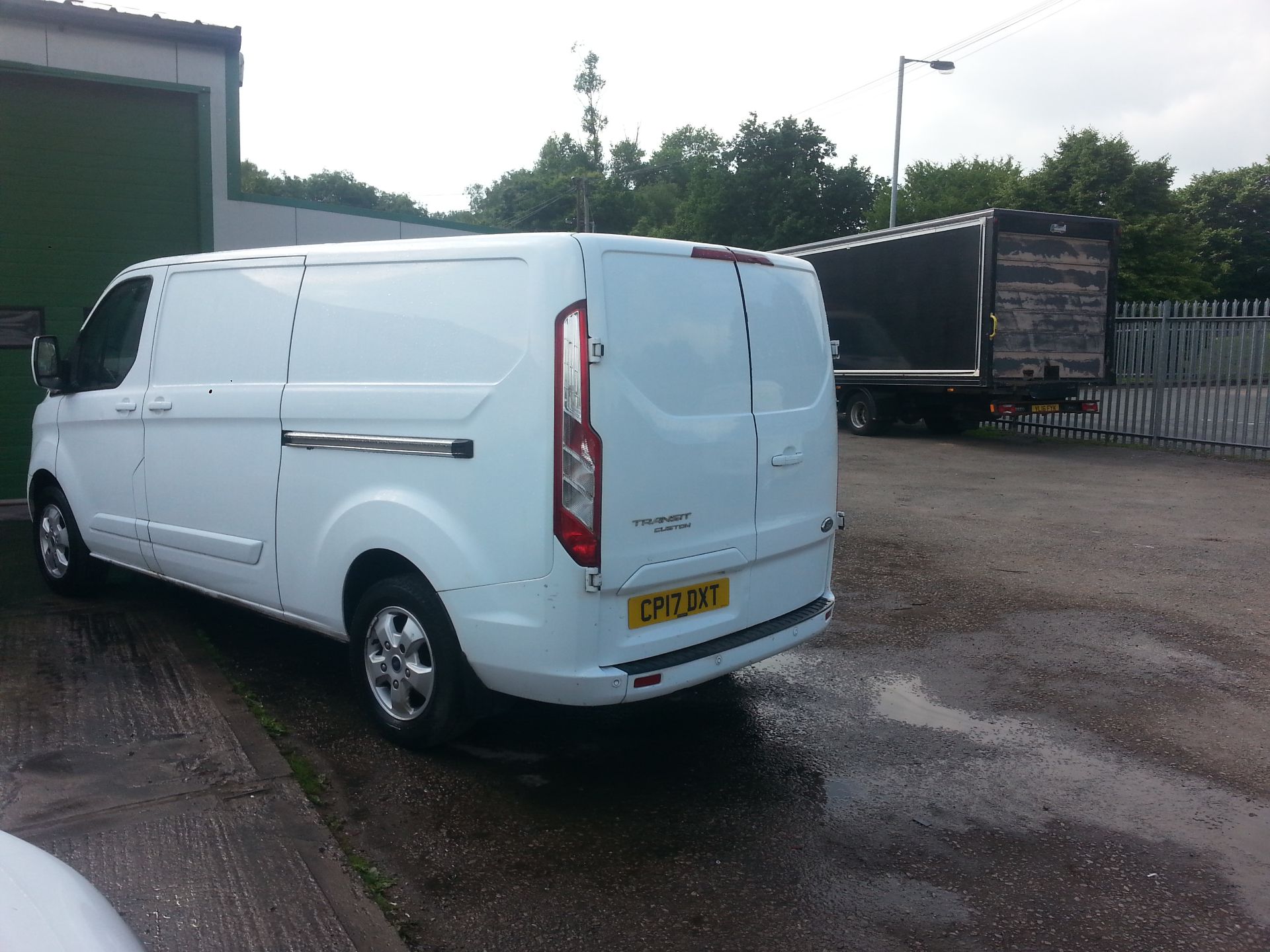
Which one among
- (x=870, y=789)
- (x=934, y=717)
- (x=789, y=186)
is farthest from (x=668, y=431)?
(x=789, y=186)

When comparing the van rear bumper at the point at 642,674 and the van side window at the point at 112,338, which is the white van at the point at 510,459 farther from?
the van side window at the point at 112,338

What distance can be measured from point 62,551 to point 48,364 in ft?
3.74

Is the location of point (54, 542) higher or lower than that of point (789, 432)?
lower

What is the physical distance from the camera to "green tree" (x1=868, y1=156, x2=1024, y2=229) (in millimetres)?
49438

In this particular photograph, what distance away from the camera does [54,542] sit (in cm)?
659

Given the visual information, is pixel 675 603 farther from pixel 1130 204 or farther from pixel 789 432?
pixel 1130 204

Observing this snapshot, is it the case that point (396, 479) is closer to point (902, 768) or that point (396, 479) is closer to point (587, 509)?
point (587, 509)

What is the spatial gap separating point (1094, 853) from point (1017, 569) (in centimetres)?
442

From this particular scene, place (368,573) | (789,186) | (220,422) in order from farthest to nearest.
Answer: (789,186), (220,422), (368,573)

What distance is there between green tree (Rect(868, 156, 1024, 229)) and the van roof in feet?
145

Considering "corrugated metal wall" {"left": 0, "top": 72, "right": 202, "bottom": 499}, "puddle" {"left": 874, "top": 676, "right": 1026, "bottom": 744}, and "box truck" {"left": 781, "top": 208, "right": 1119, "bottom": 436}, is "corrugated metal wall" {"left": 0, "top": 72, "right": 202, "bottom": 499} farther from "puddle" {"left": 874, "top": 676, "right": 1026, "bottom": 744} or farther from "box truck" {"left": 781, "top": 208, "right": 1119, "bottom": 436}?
"box truck" {"left": 781, "top": 208, "right": 1119, "bottom": 436}

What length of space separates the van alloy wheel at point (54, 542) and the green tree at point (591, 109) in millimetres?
70971

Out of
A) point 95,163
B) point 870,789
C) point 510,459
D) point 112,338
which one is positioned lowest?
point 870,789

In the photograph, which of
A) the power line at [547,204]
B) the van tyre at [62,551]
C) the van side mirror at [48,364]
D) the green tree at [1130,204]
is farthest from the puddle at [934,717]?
the power line at [547,204]
